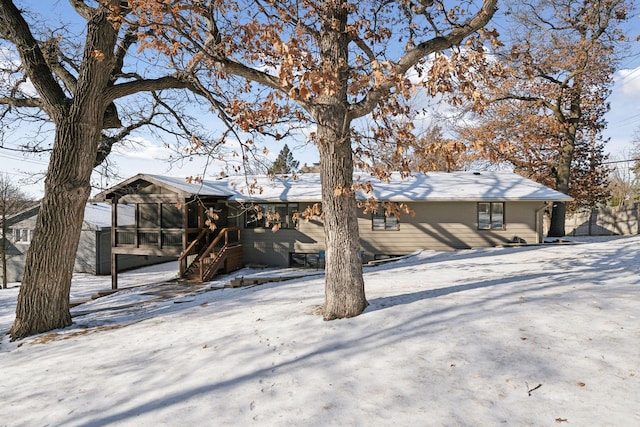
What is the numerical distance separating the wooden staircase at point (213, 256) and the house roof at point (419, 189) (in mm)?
1774

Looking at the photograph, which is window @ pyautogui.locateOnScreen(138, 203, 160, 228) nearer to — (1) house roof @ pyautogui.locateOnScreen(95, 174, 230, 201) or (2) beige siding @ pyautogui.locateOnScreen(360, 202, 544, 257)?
(1) house roof @ pyautogui.locateOnScreen(95, 174, 230, 201)

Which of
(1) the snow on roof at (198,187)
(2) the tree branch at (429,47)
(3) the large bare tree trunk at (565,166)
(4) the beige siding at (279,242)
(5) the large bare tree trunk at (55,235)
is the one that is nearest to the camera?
(2) the tree branch at (429,47)

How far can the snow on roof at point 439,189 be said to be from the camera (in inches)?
534

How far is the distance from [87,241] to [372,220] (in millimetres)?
15859

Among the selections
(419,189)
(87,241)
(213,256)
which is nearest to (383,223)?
(419,189)

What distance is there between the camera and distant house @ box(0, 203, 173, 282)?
63.3 feet

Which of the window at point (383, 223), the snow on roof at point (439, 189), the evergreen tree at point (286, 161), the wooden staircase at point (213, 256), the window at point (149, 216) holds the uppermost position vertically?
the evergreen tree at point (286, 161)

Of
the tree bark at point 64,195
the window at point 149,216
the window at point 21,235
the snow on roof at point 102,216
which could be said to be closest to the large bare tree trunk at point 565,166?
the window at point 149,216

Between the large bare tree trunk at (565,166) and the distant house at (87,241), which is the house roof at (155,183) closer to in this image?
the distant house at (87,241)

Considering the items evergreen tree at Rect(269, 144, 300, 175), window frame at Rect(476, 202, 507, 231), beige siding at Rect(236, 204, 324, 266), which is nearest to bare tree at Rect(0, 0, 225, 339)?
beige siding at Rect(236, 204, 324, 266)

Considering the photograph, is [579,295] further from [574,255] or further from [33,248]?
[33,248]

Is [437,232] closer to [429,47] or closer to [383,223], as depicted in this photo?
[383,223]

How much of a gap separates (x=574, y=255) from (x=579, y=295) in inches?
251

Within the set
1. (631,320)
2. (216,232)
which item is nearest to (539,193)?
(631,320)
